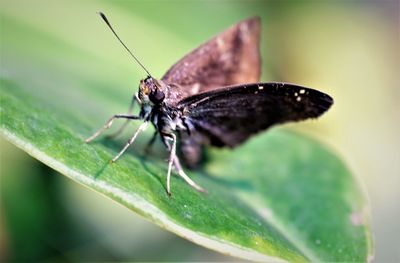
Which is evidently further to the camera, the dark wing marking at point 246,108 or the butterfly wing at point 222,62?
the butterfly wing at point 222,62

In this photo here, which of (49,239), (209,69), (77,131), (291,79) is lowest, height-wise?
(49,239)

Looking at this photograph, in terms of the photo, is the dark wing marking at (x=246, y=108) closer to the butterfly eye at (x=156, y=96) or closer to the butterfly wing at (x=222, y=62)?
the butterfly eye at (x=156, y=96)

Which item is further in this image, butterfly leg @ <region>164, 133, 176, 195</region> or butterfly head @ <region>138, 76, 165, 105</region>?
butterfly head @ <region>138, 76, 165, 105</region>

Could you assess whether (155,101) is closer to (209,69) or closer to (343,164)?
(209,69)

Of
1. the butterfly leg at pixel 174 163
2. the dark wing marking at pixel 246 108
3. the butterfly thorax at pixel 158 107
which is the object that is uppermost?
the dark wing marking at pixel 246 108

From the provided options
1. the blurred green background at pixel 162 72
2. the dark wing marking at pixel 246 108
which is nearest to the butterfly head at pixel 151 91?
the dark wing marking at pixel 246 108

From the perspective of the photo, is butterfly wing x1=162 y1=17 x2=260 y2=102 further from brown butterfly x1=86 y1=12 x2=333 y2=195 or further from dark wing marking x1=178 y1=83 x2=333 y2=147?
dark wing marking x1=178 y1=83 x2=333 y2=147

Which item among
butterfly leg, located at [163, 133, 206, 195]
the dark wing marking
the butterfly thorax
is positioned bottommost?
butterfly leg, located at [163, 133, 206, 195]

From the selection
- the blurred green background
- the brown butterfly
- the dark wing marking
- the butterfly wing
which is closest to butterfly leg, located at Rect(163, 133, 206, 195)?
the brown butterfly

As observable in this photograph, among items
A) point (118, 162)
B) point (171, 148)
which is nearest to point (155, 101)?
point (171, 148)
